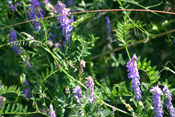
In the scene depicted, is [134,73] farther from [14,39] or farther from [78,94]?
[14,39]

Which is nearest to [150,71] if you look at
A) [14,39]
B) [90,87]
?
[90,87]

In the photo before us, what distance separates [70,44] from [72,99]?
337 mm

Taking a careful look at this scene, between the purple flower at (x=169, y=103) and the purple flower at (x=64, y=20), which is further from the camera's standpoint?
the purple flower at (x=64, y=20)

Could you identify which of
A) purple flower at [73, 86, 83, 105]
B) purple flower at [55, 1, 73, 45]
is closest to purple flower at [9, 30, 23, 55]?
purple flower at [55, 1, 73, 45]

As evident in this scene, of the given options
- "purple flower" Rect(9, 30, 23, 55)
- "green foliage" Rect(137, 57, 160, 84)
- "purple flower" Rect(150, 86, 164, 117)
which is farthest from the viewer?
"purple flower" Rect(9, 30, 23, 55)

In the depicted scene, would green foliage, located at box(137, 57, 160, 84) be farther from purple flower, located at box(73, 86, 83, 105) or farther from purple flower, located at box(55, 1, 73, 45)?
purple flower, located at box(55, 1, 73, 45)

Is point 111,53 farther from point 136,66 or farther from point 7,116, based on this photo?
point 7,116

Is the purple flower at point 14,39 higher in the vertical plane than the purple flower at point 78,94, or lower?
higher

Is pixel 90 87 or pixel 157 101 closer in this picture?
pixel 157 101

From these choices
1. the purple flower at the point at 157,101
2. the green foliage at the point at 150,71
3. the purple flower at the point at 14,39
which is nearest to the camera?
the purple flower at the point at 157,101

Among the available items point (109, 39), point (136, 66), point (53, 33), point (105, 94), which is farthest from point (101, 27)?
point (136, 66)

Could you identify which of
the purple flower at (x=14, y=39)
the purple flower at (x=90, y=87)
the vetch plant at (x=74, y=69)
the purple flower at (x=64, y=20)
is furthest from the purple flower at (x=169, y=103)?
the purple flower at (x=14, y=39)

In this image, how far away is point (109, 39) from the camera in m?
1.85

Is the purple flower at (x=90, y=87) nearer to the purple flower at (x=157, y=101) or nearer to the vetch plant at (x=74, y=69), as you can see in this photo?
the vetch plant at (x=74, y=69)
